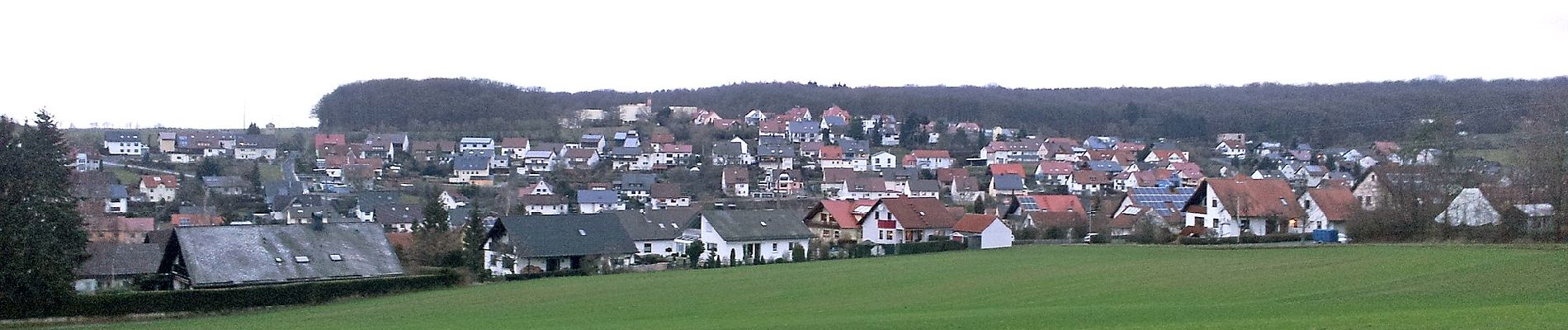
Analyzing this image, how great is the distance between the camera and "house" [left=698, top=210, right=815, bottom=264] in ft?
164

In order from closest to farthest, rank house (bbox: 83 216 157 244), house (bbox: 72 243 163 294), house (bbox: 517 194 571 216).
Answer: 1. house (bbox: 72 243 163 294)
2. house (bbox: 83 216 157 244)
3. house (bbox: 517 194 571 216)

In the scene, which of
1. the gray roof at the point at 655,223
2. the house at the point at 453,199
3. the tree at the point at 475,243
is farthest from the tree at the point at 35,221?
the house at the point at 453,199

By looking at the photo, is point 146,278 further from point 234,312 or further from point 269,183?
point 269,183

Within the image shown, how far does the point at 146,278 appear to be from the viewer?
113 ft

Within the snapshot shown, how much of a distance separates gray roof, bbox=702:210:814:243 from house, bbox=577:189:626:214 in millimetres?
33546

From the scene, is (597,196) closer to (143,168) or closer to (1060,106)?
(143,168)

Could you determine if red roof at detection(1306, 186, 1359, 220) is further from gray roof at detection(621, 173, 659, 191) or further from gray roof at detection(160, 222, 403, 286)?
gray roof at detection(621, 173, 659, 191)

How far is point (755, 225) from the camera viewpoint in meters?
A: 51.7

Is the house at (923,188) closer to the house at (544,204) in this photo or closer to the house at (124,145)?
the house at (544,204)

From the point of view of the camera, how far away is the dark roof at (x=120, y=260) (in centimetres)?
3719

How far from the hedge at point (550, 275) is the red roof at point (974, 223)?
1926 cm

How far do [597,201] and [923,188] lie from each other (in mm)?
26403

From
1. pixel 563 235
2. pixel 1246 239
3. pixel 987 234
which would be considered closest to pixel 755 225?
pixel 987 234

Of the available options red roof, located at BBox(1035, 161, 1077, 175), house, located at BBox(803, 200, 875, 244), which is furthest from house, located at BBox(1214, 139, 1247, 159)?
house, located at BBox(803, 200, 875, 244)
